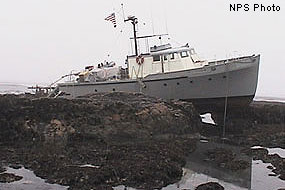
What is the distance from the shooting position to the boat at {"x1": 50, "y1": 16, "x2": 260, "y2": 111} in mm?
21578

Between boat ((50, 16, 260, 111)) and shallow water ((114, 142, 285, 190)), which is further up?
boat ((50, 16, 260, 111))

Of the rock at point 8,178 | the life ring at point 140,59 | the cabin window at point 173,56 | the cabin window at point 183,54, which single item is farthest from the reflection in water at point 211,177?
the life ring at point 140,59

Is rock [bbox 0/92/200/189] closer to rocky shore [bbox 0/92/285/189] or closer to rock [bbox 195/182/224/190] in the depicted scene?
rocky shore [bbox 0/92/285/189]

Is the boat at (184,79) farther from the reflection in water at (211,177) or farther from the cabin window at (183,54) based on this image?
the reflection in water at (211,177)

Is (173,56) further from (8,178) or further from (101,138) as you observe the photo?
(8,178)

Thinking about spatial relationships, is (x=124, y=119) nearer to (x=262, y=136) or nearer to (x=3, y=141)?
(x=3, y=141)

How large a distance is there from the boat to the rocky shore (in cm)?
191

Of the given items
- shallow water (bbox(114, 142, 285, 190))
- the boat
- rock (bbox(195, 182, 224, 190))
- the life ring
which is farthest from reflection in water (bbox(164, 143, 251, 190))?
the life ring

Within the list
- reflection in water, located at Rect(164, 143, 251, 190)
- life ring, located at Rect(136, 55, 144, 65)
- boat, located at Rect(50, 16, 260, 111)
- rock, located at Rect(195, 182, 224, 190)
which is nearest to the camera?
rock, located at Rect(195, 182, 224, 190)

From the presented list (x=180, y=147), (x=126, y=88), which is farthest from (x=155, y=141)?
(x=126, y=88)

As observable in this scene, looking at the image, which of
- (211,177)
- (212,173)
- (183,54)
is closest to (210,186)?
(211,177)

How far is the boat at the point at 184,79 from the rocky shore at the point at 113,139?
6.28ft

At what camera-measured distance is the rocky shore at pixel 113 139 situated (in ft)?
36.9

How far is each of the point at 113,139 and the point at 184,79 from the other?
6.89 metres
